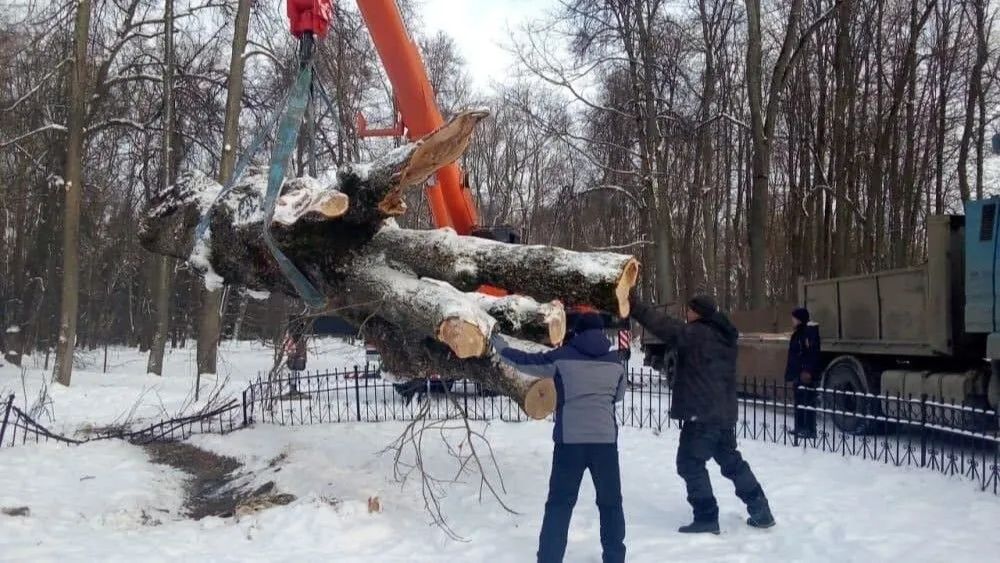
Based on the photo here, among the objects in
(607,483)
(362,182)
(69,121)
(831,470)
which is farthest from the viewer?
(69,121)

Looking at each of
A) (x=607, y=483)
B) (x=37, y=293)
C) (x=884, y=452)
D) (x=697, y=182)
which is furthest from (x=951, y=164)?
(x=37, y=293)

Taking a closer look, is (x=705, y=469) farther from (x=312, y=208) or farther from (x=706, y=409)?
(x=312, y=208)

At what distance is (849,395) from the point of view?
8.67 meters

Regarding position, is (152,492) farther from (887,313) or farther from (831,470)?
(887,313)

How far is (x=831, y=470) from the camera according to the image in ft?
24.1

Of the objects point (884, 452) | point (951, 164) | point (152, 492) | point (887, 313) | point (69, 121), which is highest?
point (951, 164)

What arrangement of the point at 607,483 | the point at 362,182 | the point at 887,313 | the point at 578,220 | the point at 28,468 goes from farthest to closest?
the point at 578,220 < the point at 887,313 < the point at 28,468 < the point at 362,182 < the point at 607,483

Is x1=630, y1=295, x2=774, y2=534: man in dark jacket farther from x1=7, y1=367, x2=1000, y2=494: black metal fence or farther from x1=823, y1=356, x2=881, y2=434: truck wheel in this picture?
x1=823, y1=356, x2=881, y2=434: truck wheel

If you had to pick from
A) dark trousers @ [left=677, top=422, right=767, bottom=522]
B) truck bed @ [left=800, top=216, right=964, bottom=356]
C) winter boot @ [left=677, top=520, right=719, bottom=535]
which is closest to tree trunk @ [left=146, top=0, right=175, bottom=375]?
truck bed @ [left=800, top=216, right=964, bottom=356]

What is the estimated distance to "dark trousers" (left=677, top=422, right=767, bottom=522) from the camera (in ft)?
18.0

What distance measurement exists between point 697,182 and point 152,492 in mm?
21353

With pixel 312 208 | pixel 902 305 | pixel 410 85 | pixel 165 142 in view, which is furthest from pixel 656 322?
pixel 165 142

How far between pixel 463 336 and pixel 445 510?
2264 mm

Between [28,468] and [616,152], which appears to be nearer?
[28,468]
